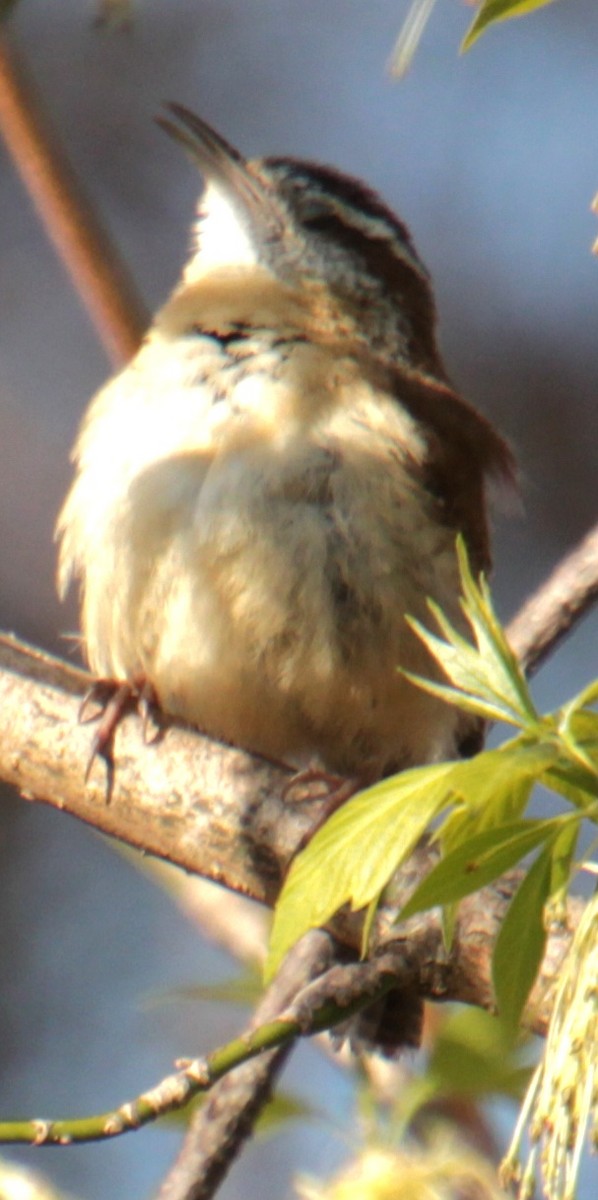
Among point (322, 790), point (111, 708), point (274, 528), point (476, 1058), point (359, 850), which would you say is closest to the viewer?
point (359, 850)

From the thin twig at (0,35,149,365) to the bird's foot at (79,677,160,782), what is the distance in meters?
0.91

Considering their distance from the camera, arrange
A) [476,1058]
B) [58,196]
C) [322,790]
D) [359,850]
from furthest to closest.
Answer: [58,196] < [322,790] < [476,1058] < [359,850]

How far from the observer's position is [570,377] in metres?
7.01

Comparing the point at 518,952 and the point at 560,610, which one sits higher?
the point at 518,952

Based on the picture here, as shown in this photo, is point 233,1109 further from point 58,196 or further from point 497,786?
point 58,196

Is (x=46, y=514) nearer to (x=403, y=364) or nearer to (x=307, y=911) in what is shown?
(x=403, y=364)

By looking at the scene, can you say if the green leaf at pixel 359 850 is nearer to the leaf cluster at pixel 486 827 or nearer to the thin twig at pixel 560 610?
the leaf cluster at pixel 486 827

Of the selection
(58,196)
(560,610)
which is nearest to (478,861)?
(560,610)

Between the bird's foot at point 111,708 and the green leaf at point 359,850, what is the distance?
1.40 metres

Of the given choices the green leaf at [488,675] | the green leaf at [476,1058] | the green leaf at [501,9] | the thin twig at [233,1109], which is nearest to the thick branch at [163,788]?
the thin twig at [233,1109]

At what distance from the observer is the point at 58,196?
11.9ft

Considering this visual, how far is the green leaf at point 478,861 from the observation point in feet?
5.21

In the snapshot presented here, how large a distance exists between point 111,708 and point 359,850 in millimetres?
1631

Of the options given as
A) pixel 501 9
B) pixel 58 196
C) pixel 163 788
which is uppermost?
pixel 501 9
